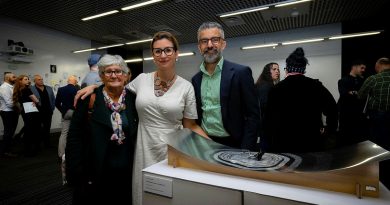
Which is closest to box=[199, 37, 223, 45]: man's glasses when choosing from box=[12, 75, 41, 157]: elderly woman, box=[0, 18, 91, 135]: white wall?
box=[12, 75, 41, 157]: elderly woman

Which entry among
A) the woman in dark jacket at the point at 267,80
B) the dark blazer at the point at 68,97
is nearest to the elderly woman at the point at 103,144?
the woman in dark jacket at the point at 267,80

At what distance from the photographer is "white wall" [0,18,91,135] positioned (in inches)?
271

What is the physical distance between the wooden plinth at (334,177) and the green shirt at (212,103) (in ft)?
1.80

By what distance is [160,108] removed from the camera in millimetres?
1464

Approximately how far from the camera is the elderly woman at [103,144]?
1.45 meters

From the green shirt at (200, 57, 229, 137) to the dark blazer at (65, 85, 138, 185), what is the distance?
473 millimetres

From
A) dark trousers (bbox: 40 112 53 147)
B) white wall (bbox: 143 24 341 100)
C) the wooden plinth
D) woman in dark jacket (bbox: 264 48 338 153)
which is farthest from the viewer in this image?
white wall (bbox: 143 24 341 100)

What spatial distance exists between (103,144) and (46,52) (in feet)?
26.2

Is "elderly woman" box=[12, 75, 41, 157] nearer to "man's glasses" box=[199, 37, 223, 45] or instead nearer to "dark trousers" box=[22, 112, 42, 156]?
"dark trousers" box=[22, 112, 42, 156]

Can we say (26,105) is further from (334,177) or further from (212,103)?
(334,177)

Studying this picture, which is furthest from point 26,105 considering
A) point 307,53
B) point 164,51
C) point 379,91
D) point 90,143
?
point 307,53

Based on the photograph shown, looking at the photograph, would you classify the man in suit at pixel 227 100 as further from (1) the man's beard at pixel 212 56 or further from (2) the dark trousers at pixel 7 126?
(2) the dark trousers at pixel 7 126

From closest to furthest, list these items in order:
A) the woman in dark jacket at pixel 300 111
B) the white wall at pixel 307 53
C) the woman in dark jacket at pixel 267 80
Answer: the woman in dark jacket at pixel 300 111
the woman in dark jacket at pixel 267 80
the white wall at pixel 307 53

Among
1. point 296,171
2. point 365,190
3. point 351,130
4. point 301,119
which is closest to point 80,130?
point 296,171
